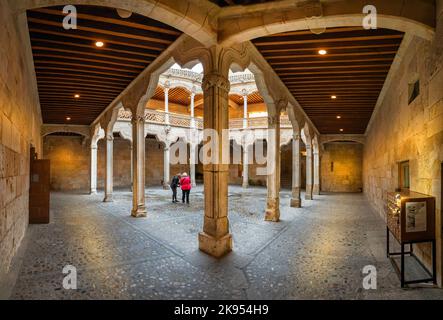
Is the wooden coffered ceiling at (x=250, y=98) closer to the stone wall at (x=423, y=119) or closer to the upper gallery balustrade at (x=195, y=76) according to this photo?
the upper gallery balustrade at (x=195, y=76)

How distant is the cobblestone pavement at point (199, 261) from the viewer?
3.45 meters

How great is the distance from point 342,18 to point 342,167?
16657mm

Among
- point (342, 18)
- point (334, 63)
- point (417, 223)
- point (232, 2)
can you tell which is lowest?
point (417, 223)

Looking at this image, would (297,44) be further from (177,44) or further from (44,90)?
(44,90)

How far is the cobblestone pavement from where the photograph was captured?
3.45 m

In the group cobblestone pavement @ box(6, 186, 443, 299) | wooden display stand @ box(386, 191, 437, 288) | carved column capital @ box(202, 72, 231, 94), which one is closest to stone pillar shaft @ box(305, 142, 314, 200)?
cobblestone pavement @ box(6, 186, 443, 299)

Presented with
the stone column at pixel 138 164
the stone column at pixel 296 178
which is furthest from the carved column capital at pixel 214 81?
the stone column at pixel 296 178

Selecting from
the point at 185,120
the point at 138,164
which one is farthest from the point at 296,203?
the point at 185,120

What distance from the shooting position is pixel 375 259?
477cm

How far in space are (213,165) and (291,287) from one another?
2.37 metres

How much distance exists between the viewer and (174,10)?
3.91 metres

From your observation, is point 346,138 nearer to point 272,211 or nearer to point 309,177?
point 309,177

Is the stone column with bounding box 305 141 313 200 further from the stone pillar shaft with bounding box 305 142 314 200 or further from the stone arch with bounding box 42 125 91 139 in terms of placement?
the stone arch with bounding box 42 125 91 139

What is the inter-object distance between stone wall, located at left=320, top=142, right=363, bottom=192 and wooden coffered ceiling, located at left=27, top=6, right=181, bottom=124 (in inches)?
600
